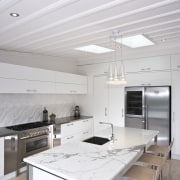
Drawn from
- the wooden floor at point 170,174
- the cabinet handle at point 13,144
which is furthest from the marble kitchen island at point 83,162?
the cabinet handle at point 13,144

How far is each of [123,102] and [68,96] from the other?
5.82ft

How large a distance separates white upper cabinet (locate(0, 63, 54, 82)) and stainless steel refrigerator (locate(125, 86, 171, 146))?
205 centimetres

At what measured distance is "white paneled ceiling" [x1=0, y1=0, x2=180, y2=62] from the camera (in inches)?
73.7

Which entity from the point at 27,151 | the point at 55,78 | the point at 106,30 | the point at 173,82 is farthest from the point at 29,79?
the point at 173,82

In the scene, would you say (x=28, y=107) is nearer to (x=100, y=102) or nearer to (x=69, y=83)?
(x=69, y=83)

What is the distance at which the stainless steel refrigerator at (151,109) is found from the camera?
12.5ft

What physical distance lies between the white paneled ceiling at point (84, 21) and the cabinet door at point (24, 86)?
2.56 feet

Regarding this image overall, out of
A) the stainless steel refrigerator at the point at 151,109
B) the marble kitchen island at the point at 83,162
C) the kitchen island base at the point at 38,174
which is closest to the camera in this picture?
the marble kitchen island at the point at 83,162

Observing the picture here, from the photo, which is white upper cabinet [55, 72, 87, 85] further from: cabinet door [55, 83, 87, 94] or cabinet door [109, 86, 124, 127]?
cabinet door [109, 86, 124, 127]

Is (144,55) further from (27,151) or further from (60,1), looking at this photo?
(27,151)

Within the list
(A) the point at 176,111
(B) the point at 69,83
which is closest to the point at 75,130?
(B) the point at 69,83

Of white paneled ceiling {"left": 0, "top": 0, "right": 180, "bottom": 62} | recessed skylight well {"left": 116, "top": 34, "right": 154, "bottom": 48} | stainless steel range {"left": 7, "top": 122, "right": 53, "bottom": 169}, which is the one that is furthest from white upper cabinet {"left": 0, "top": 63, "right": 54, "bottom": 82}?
recessed skylight well {"left": 116, "top": 34, "right": 154, "bottom": 48}

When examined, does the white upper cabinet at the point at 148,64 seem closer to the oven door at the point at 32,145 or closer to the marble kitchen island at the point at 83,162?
the marble kitchen island at the point at 83,162

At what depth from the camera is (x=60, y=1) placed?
1804 mm
